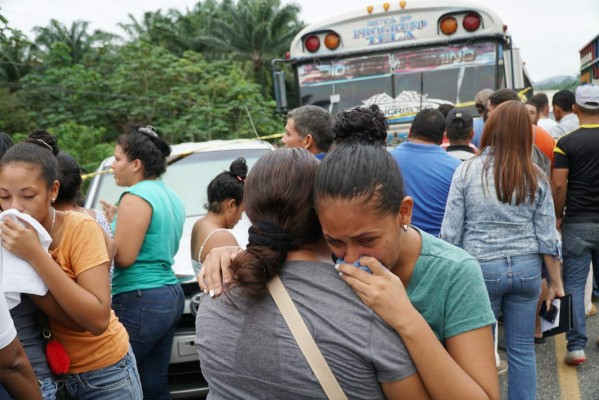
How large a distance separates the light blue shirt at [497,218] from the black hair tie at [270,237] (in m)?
2.22

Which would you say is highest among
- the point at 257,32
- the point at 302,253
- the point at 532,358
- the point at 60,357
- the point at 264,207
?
the point at 257,32

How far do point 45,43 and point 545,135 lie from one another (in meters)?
32.6

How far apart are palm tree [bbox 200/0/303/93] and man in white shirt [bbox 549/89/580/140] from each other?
91.0ft

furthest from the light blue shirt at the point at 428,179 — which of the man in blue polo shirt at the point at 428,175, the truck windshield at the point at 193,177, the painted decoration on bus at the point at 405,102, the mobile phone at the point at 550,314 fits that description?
the painted decoration on bus at the point at 405,102

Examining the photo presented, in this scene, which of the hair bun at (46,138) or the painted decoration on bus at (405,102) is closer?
the hair bun at (46,138)

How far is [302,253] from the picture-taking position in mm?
1619

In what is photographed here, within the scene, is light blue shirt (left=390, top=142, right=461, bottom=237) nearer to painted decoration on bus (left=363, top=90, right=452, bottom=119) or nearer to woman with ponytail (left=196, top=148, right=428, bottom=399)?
woman with ponytail (left=196, top=148, right=428, bottom=399)

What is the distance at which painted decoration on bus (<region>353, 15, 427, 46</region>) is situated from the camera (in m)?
7.90

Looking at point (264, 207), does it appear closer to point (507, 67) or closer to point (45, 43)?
point (507, 67)

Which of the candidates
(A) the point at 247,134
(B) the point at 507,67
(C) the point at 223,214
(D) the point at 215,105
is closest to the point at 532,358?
(C) the point at 223,214

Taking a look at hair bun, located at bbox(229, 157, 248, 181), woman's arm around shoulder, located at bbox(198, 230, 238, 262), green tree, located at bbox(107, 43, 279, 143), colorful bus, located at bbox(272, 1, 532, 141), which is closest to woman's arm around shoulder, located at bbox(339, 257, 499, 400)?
woman's arm around shoulder, located at bbox(198, 230, 238, 262)

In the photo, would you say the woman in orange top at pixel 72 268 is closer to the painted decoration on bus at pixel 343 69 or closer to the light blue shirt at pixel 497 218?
the light blue shirt at pixel 497 218

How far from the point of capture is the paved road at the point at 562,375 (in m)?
4.39

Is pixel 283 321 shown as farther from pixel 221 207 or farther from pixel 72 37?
pixel 72 37
